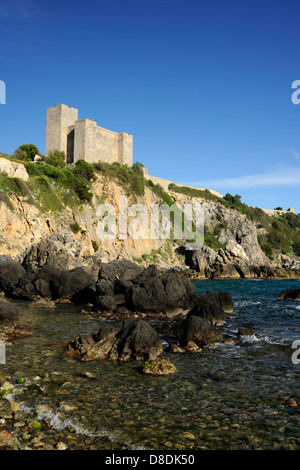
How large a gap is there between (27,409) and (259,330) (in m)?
11.6

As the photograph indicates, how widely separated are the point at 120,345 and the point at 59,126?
6520 centimetres

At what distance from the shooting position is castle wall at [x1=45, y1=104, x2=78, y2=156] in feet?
226

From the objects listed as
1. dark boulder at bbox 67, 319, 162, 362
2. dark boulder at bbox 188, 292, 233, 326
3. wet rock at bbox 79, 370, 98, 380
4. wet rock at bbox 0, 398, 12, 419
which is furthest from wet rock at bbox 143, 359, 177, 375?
dark boulder at bbox 188, 292, 233, 326

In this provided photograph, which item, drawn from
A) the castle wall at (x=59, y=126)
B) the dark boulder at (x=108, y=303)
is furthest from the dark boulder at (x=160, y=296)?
the castle wall at (x=59, y=126)

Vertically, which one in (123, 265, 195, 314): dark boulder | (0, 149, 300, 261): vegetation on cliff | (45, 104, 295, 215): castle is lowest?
(123, 265, 195, 314): dark boulder

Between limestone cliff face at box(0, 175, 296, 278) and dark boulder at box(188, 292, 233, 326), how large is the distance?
25651 mm

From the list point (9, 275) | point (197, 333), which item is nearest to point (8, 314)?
point (197, 333)

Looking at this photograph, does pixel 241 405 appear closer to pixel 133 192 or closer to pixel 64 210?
pixel 64 210

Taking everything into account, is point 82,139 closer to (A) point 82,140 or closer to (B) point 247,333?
(A) point 82,140

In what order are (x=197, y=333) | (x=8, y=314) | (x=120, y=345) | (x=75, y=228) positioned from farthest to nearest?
1. (x=75, y=228)
2. (x=8, y=314)
3. (x=197, y=333)
4. (x=120, y=345)

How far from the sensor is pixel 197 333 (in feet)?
42.2

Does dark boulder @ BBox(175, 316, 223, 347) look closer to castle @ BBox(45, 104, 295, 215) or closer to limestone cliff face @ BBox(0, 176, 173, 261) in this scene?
limestone cliff face @ BBox(0, 176, 173, 261)

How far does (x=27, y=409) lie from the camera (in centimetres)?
690
